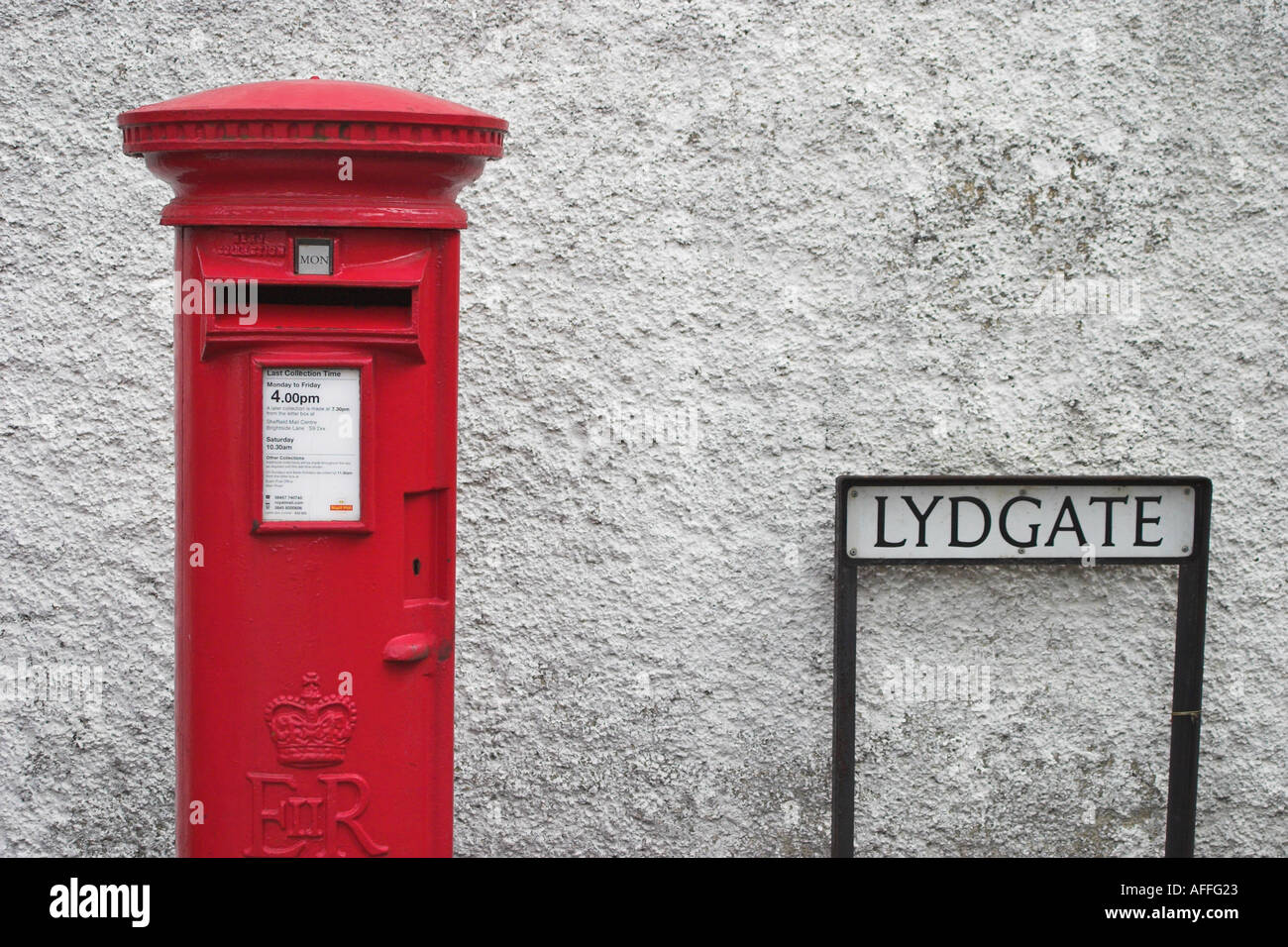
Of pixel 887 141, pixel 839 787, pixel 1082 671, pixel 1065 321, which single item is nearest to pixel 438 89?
pixel 887 141

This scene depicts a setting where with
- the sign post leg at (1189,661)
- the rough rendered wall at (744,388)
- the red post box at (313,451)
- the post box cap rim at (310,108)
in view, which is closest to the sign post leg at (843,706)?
the rough rendered wall at (744,388)

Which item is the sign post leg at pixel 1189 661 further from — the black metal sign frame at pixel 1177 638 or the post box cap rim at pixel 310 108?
the post box cap rim at pixel 310 108

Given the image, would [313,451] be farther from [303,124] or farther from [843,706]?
[843,706]

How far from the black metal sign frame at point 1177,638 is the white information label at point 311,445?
1137 millimetres

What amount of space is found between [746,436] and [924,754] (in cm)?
97

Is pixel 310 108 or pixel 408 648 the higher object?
pixel 310 108

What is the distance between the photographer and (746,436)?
361 centimetres

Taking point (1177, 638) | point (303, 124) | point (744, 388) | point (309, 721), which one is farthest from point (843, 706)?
point (303, 124)

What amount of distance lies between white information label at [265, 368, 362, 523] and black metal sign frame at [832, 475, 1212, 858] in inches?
44.7

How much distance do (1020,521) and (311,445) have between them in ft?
5.28

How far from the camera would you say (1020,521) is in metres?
3.11

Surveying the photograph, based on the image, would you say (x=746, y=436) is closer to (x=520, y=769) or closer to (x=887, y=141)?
(x=887, y=141)

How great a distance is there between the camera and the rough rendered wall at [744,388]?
11.5 feet

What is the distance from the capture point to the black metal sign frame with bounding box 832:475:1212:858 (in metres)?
2.99
